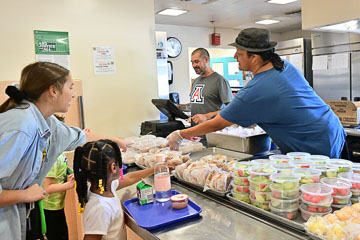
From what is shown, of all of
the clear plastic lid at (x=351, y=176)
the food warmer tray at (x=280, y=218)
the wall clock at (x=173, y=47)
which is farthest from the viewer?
the wall clock at (x=173, y=47)

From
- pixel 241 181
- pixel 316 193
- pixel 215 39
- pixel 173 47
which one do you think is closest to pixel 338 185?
pixel 316 193

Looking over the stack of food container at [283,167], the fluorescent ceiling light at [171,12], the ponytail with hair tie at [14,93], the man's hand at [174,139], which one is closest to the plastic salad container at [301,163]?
the stack of food container at [283,167]

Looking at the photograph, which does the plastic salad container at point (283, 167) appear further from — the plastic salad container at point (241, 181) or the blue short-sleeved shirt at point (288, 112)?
the blue short-sleeved shirt at point (288, 112)

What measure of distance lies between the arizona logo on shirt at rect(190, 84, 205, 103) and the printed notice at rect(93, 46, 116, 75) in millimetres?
965

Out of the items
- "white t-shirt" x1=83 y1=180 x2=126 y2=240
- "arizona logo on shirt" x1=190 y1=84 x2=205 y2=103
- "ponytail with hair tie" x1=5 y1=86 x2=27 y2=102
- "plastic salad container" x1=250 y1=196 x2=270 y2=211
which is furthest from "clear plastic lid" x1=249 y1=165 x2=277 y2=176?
"arizona logo on shirt" x1=190 y1=84 x2=205 y2=103

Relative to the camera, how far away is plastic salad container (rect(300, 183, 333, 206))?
109 centimetres

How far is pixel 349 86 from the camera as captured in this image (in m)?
5.11

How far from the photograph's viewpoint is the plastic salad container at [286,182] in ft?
3.78

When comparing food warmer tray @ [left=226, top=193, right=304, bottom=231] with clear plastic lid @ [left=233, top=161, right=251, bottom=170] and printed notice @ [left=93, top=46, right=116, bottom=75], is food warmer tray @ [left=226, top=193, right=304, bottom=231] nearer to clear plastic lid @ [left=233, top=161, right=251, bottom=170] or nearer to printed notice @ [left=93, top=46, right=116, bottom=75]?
clear plastic lid @ [left=233, top=161, right=251, bottom=170]

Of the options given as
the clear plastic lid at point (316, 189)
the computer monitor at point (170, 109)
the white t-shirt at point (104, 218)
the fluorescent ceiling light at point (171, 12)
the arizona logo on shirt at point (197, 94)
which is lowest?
the white t-shirt at point (104, 218)

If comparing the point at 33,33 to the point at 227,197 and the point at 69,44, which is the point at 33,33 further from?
the point at 227,197

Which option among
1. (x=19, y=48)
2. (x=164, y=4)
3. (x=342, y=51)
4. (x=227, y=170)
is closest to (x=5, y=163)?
(x=227, y=170)

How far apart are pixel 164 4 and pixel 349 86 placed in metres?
3.39

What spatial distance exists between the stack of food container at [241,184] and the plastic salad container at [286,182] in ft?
0.47
